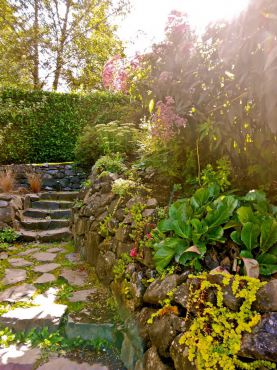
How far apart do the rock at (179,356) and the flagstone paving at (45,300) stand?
0.68m

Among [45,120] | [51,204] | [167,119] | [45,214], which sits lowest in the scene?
[45,214]

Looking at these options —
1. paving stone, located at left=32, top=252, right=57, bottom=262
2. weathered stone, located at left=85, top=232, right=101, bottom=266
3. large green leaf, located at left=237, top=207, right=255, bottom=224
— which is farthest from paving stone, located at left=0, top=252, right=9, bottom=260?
large green leaf, located at left=237, top=207, right=255, bottom=224

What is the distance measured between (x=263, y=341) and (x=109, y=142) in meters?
4.57

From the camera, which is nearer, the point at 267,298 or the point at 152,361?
the point at 267,298

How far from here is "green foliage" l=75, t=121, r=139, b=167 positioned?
18.3ft

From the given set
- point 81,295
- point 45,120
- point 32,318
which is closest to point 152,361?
point 32,318

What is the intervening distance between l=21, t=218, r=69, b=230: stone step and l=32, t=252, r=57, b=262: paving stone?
1130 mm

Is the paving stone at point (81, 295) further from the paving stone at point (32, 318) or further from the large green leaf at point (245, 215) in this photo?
the large green leaf at point (245, 215)

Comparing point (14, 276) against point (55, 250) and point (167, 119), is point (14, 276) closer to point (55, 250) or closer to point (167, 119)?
point (55, 250)

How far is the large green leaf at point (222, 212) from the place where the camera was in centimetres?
209

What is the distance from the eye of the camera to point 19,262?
4.27 metres

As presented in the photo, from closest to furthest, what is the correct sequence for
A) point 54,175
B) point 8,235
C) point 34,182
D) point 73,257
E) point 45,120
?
point 73,257 → point 8,235 → point 34,182 → point 54,175 → point 45,120

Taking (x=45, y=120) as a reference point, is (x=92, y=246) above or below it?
below

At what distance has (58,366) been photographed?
218 cm
